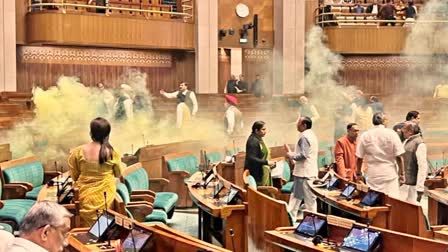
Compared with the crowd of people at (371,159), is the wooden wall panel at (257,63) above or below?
above

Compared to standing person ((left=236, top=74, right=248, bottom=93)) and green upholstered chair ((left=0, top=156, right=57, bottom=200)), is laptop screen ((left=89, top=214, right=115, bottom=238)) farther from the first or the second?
standing person ((left=236, top=74, right=248, bottom=93))

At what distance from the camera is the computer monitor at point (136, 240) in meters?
5.03

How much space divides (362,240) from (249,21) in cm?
1860

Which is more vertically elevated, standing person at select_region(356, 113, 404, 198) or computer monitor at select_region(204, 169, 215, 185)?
standing person at select_region(356, 113, 404, 198)

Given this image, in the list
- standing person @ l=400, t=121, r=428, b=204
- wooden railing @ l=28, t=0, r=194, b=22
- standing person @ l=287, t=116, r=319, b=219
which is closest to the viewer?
standing person @ l=400, t=121, r=428, b=204

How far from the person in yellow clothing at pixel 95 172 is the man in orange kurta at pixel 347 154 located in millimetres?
3847

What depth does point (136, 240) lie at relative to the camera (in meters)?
5.14

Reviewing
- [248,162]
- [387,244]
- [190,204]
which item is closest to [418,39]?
[190,204]

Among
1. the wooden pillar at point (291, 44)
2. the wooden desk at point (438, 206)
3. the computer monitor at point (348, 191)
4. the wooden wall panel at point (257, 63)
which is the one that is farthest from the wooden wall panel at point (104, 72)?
the computer monitor at point (348, 191)

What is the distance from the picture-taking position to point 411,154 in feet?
29.1

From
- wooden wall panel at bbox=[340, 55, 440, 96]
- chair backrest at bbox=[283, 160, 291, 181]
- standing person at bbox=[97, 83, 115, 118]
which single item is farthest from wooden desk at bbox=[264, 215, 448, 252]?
wooden wall panel at bbox=[340, 55, 440, 96]

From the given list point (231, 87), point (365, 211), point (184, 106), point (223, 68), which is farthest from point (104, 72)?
point (365, 211)

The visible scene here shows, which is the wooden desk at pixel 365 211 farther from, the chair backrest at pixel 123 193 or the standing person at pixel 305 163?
the chair backrest at pixel 123 193

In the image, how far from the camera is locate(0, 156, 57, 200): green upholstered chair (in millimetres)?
9930
